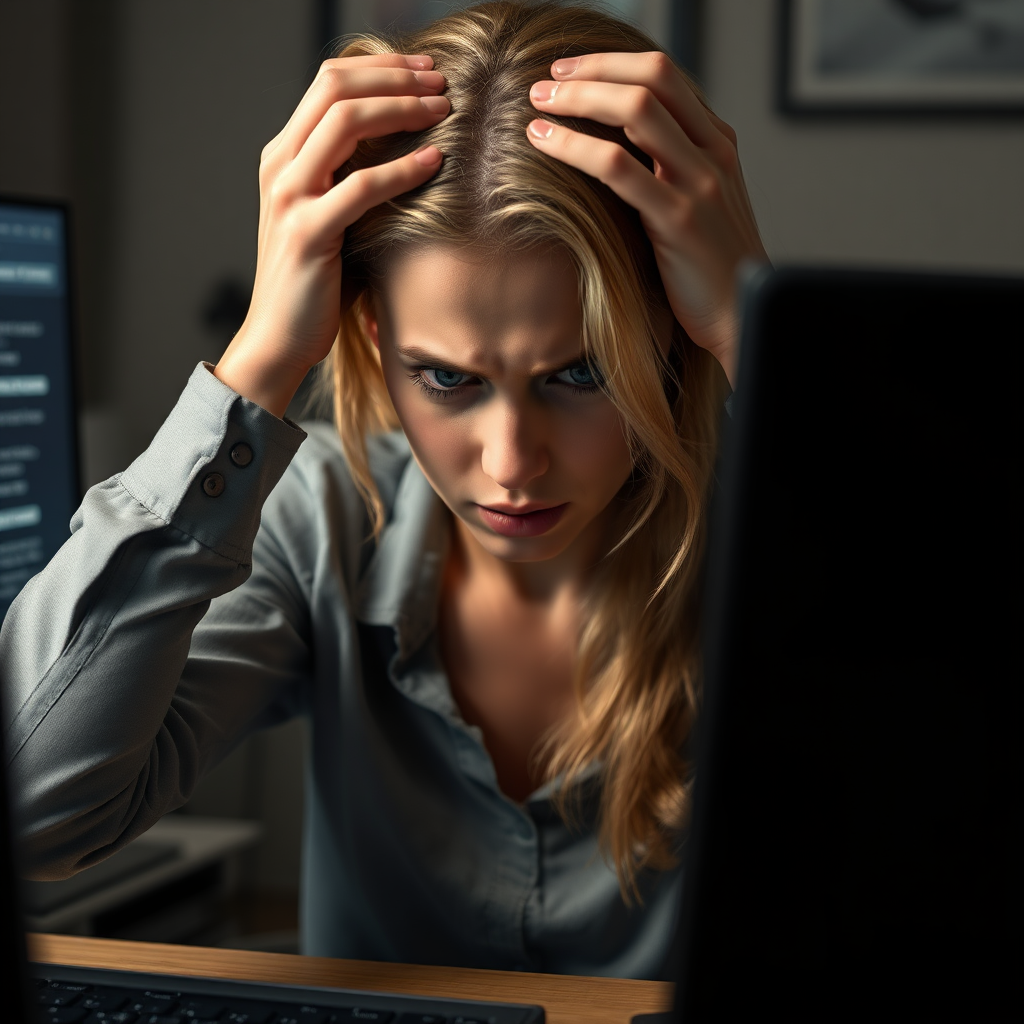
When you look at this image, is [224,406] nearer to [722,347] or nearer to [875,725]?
[722,347]

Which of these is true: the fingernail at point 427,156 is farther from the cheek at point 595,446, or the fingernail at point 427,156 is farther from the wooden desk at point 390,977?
the wooden desk at point 390,977

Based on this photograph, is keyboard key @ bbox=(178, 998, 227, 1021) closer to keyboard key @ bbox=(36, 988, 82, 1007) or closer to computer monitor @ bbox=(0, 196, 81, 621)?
keyboard key @ bbox=(36, 988, 82, 1007)

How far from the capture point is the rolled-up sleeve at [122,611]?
704mm

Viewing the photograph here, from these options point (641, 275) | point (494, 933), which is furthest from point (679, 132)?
point (494, 933)

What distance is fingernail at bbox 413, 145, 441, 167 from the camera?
77 cm

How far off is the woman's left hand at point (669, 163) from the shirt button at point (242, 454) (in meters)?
0.29

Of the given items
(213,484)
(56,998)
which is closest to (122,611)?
(213,484)

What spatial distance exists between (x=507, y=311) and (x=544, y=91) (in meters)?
0.16

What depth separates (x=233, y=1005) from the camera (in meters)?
0.57

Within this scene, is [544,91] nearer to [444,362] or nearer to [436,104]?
[436,104]

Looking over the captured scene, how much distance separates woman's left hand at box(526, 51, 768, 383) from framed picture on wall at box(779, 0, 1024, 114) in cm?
136

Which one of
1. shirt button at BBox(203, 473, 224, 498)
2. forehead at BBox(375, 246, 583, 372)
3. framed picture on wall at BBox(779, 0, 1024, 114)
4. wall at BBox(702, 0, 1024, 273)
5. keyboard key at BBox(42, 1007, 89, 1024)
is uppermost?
framed picture on wall at BBox(779, 0, 1024, 114)

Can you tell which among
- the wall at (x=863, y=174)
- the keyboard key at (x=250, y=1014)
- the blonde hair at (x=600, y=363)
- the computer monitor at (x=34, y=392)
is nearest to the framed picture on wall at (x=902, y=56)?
the wall at (x=863, y=174)

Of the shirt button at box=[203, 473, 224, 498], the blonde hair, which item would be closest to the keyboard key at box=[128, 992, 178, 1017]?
the shirt button at box=[203, 473, 224, 498]
